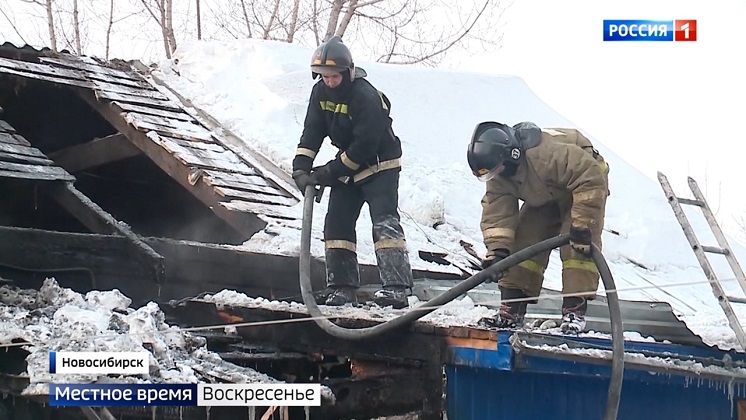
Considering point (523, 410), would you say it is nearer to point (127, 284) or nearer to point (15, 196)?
point (127, 284)

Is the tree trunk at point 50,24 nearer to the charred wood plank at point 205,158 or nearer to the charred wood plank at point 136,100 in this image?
the charred wood plank at point 136,100

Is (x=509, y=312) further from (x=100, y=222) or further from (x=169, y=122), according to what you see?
(x=169, y=122)

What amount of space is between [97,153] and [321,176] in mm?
3919

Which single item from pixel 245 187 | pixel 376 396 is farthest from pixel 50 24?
pixel 376 396

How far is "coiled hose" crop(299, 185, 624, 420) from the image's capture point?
377 centimetres

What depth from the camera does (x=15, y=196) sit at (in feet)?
20.2

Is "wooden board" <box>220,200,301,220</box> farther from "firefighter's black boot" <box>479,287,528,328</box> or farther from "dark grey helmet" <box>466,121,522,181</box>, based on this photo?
"dark grey helmet" <box>466,121,522,181</box>

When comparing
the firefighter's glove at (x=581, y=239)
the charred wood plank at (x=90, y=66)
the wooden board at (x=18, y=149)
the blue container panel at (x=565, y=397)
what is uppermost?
the charred wood plank at (x=90, y=66)

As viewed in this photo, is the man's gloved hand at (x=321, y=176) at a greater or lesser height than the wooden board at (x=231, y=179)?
lesser

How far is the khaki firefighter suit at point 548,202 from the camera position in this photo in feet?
14.8

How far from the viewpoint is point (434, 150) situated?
11414 mm

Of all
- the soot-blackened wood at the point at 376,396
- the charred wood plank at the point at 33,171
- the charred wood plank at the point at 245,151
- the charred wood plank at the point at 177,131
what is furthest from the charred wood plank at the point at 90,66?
the soot-blackened wood at the point at 376,396

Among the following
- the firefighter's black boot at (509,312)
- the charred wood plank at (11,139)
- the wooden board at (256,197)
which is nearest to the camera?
the firefighter's black boot at (509,312)

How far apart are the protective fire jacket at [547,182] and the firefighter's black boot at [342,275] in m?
0.95
